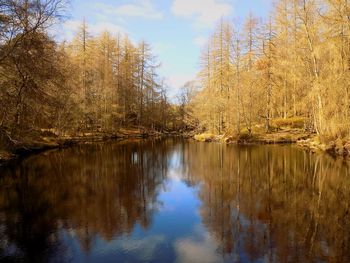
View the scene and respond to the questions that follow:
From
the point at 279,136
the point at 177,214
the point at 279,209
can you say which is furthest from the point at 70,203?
the point at 279,136

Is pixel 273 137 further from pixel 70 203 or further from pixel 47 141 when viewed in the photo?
pixel 70 203

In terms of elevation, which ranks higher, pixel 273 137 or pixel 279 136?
pixel 279 136

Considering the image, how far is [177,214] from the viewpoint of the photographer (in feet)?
33.4

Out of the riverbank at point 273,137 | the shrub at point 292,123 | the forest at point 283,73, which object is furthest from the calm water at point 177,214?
the shrub at point 292,123

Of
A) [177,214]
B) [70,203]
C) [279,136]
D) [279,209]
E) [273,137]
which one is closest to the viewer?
[279,209]

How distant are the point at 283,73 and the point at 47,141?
26.3 metres

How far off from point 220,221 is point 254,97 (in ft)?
100

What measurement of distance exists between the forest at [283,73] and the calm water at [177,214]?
6093 millimetres

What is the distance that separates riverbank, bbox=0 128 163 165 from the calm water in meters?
4.34

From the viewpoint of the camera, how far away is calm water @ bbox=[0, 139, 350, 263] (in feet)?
23.0

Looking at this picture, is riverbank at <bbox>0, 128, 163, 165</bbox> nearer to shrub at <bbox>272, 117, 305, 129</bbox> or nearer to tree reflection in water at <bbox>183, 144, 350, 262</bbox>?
tree reflection in water at <bbox>183, 144, 350, 262</bbox>

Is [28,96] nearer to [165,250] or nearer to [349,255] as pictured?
[165,250]

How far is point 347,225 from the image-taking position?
8414 mm

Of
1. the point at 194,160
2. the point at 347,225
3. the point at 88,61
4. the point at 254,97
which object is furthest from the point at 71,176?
the point at 88,61
